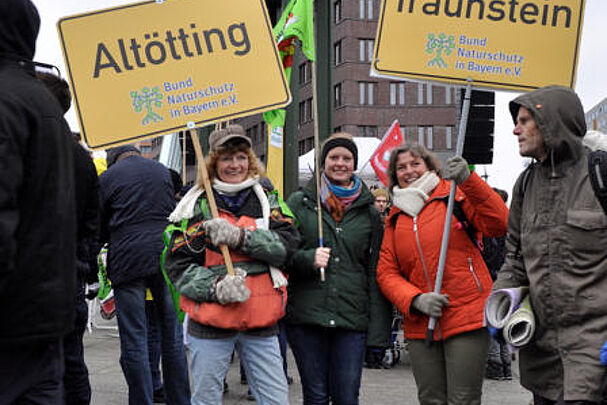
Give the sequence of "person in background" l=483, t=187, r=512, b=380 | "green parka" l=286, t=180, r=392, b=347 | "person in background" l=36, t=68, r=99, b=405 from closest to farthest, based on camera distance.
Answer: "person in background" l=36, t=68, r=99, b=405 → "green parka" l=286, t=180, r=392, b=347 → "person in background" l=483, t=187, r=512, b=380

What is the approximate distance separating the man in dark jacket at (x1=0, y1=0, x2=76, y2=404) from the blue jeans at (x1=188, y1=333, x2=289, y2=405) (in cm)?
142

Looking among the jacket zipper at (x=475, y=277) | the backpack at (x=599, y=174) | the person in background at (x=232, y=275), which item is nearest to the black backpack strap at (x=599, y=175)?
the backpack at (x=599, y=174)

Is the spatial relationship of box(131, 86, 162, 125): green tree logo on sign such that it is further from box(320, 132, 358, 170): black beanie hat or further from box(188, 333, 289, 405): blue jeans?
box(188, 333, 289, 405): blue jeans

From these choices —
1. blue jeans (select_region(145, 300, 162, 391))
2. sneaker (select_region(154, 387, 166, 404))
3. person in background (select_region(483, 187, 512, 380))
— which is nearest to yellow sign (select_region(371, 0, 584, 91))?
blue jeans (select_region(145, 300, 162, 391))

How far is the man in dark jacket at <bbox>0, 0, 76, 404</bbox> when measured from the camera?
212cm

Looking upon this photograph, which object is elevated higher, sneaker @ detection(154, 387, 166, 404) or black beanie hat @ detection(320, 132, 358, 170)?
black beanie hat @ detection(320, 132, 358, 170)

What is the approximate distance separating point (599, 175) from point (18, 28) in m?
2.29

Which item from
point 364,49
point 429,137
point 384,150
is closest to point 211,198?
point 384,150

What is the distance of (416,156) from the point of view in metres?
4.20

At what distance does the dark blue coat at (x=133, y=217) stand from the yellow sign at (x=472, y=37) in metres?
1.85

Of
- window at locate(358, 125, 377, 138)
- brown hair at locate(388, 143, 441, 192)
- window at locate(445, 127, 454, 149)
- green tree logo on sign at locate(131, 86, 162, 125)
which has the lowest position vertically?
window at locate(445, 127, 454, 149)

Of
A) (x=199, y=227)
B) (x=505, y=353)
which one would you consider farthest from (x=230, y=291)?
(x=505, y=353)

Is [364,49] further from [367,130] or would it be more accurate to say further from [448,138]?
[448,138]

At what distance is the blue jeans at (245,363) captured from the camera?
378cm
